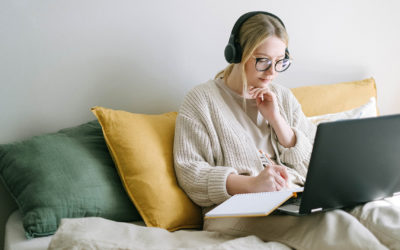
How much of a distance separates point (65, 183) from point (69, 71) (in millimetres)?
495

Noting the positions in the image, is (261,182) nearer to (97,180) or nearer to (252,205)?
(252,205)

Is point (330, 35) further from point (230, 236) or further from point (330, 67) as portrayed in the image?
point (230, 236)

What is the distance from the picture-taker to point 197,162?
1.42 metres

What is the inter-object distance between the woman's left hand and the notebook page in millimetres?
456

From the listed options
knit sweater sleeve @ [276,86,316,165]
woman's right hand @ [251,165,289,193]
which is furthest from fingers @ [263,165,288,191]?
knit sweater sleeve @ [276,86,316,165]

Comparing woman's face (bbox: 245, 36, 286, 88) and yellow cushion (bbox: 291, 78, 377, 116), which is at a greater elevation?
woman's face (bbox: 245, 36, 286, 88)

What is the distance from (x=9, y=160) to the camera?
139 centimetres

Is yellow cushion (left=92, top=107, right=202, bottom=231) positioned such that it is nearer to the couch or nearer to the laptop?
the couch

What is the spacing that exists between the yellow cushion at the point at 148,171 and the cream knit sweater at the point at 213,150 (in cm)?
5

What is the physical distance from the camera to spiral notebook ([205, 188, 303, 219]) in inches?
40.2

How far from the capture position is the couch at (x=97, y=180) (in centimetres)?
130

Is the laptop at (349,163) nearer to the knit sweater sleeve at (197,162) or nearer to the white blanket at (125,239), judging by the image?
the white blanket at (125,239)

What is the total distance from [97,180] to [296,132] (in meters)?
0.75

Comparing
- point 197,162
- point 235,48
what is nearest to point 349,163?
point 197,162
